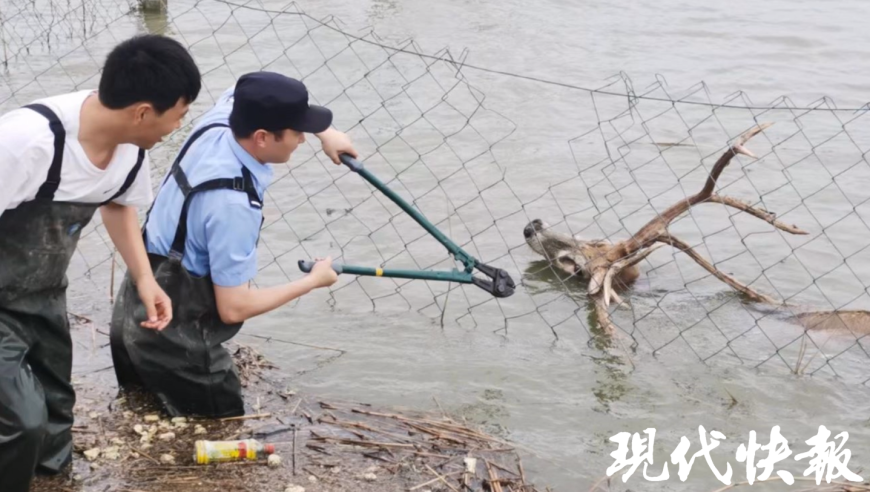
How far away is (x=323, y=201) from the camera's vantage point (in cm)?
727

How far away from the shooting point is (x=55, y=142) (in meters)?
3.09

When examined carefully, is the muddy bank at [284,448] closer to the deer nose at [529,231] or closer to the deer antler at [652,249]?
the deer antler at [652,249]

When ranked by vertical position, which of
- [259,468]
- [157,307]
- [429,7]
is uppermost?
[157,307]

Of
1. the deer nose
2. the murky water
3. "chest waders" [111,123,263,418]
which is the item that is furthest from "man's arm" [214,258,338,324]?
the deer nose

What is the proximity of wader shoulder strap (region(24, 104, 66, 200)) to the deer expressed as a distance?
3202mm

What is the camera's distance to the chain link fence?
5.88 metres

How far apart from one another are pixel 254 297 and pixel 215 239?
26 centimetres

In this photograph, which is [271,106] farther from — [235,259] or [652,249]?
[652,249]

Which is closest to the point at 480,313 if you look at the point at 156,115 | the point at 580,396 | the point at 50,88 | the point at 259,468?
the point at 580,396

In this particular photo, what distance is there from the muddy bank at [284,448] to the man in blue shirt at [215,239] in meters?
0.20

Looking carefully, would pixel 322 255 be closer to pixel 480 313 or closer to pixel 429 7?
pixel 480 313

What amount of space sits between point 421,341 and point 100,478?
7.17 ft

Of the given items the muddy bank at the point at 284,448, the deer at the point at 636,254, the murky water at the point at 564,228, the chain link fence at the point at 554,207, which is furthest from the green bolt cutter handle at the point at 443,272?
the deer at the point at 636,254

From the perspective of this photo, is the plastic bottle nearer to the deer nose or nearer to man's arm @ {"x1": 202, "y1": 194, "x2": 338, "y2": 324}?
man's arm @ {"x1": 202, "y1": 194, "x2": 338, "y2": 324}
